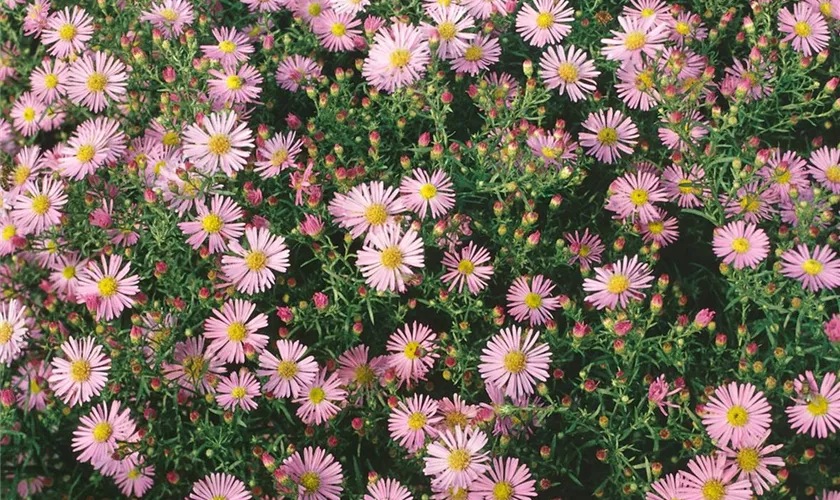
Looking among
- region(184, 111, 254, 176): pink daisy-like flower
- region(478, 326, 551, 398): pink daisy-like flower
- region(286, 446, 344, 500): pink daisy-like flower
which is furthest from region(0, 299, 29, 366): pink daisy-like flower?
region(478, 326, 551, 398): pink daisy-like flower

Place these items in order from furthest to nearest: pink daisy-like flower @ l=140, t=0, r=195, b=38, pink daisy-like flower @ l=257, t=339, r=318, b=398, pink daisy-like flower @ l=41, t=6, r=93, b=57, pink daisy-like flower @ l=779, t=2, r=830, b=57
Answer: pink daisy-like flower @ l=41, t=6, r=93, b=57 → pink daisy-like flower @ l=140, t=0, r=195, b=38 → pink daisy-like flower @ l=779, t=2, r=830, b=57 → pink daisy-like flower @ l=257, t=339, r=318, b=398

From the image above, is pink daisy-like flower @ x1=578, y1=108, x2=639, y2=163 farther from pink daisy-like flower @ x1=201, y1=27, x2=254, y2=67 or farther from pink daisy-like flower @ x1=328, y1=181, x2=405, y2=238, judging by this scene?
pink daisy-like flower @ x1=201, y1=27, x2=254, y2=67

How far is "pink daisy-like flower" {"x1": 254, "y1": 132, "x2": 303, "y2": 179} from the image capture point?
8.03 feet

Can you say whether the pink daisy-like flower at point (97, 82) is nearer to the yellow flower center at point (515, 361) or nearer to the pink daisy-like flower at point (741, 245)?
the yellow flower center at point (515, 361)

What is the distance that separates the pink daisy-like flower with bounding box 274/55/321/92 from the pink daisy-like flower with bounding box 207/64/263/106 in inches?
3.3

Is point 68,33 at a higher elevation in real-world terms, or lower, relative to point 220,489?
higher

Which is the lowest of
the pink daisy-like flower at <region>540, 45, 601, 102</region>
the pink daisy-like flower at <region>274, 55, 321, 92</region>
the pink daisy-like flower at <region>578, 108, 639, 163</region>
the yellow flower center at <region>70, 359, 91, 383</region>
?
the yellow flower center at <region>70, 359, 91, 383</region>

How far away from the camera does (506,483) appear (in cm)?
211

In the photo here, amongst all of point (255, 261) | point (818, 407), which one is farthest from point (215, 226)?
point (818, 407)

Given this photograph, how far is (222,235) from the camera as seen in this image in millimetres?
2377

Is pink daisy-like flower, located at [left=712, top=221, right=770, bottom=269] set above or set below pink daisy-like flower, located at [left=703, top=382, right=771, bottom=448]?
above

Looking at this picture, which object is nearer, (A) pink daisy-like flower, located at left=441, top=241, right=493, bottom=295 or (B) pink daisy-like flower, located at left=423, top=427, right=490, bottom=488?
(B) pink daisy-like flower, located at left=423, top=427, right=490, bottom=488

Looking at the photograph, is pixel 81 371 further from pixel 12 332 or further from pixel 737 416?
pixel 737 416

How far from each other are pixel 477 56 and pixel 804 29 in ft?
3.70
